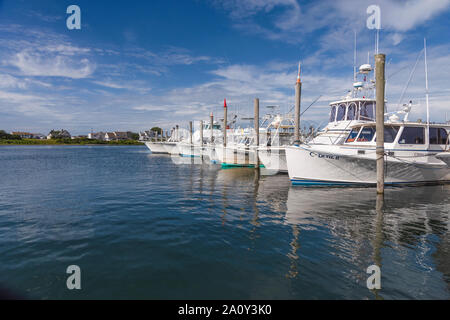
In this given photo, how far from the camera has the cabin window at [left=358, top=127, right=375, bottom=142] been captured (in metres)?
14.7

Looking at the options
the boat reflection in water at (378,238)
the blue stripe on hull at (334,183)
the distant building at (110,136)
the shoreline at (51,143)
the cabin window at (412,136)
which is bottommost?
the boat reflection in water at (378,238)

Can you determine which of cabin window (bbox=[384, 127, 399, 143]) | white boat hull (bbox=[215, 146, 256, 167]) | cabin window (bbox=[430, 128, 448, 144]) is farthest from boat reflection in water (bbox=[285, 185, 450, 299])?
white boat hull (bbox=[215, 146, 256, 167])

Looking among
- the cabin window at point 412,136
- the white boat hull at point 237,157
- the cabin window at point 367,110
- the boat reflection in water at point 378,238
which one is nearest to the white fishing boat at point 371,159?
the cabin window at point 412,136

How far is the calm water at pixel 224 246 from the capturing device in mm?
4504

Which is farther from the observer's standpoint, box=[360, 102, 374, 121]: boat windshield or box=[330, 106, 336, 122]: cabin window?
box=[330, 106, 336, 122]: cabin window

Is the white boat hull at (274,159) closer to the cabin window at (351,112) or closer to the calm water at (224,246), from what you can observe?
the cabin window at (351,112)

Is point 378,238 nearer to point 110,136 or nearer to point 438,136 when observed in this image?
point 438,136

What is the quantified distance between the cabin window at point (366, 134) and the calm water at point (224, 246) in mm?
4583

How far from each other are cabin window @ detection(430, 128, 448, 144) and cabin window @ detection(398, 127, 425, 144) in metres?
0.81

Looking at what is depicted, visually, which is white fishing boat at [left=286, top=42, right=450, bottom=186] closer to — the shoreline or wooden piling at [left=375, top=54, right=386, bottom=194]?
wooden piling at [left=375, top=54, right=386, bottom=194]

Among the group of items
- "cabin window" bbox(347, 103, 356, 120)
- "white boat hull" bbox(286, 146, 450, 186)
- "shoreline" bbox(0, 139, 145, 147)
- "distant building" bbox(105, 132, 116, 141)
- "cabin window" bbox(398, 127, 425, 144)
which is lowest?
"white boat hull" bbox(286, 146, 450, 186)

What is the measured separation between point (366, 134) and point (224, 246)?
1287cm

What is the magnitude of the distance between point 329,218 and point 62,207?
35.1ft
